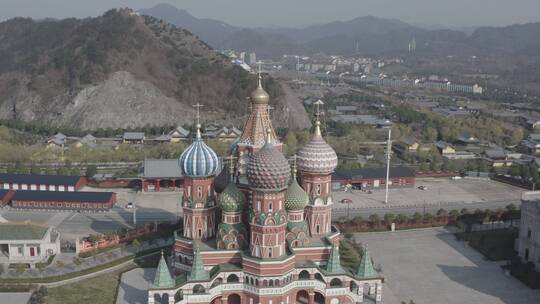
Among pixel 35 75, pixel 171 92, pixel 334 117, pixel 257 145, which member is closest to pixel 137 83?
pixel 171 92

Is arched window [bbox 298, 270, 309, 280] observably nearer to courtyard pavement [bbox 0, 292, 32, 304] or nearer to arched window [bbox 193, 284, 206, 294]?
arched window [bbox 193, 284, 206, 294]

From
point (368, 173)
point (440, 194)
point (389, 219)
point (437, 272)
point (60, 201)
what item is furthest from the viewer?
point (368, 173)

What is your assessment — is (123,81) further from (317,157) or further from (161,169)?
(317,157)

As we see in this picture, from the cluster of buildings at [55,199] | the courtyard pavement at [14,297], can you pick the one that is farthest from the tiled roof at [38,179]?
the courtyard pavement at [14,297]

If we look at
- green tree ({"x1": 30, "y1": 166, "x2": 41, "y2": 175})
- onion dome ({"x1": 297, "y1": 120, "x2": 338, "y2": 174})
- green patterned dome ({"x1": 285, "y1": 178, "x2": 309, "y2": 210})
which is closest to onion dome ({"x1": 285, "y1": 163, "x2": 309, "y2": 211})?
green patterned dome ({"x1": 285, "y1": 178, "x2": 309, "y2": 210})

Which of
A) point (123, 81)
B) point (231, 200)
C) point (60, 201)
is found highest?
point (123, 81)

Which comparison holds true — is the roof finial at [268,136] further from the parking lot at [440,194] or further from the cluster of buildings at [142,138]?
the cluster of buildings at [142,138]

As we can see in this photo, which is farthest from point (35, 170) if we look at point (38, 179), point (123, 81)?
point (123, 81)
